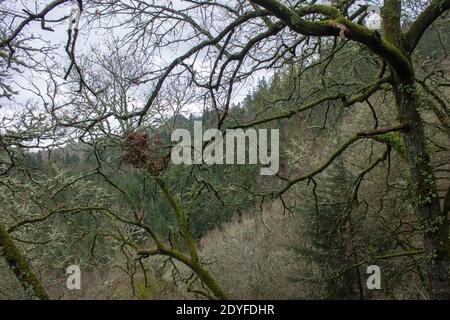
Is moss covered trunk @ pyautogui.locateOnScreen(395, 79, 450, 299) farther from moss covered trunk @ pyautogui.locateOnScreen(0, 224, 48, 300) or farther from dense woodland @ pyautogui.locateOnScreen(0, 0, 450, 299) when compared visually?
moss covered trunk @ pyautogui.locateOnScreen(0, 224, 48, 300)

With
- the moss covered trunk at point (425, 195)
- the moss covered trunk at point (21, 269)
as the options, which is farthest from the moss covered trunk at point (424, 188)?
the moss covered trunk at point (21, 269)

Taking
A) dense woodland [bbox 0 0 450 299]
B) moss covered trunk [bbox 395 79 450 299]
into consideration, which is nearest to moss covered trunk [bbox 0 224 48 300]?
dense woodland [bbox 0 0 450 299]

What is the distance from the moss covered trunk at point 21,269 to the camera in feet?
13.1

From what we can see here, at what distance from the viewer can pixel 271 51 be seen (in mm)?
Answer: 5520

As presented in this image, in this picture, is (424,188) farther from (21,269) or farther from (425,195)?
(21,269)

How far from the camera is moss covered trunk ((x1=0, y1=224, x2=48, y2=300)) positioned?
4.01m

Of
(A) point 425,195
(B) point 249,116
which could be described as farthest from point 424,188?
(B) point 249,116

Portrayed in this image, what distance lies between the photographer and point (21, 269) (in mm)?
4102

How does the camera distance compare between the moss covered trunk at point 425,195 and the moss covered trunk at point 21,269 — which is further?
the moss covered trunk at point 425,195

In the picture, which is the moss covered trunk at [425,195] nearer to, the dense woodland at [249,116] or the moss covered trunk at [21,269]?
the dense woodland at [249,116]

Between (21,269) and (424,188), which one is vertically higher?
(424,188)

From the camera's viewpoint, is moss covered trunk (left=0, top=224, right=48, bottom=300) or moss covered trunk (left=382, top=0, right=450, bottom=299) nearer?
moss covered trunk (left=0, top=224, right=48, bottom=300)

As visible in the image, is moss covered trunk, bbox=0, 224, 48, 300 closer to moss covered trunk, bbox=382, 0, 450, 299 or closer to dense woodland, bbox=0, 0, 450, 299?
dense woodland, bbox=0, 0, 450, 299
